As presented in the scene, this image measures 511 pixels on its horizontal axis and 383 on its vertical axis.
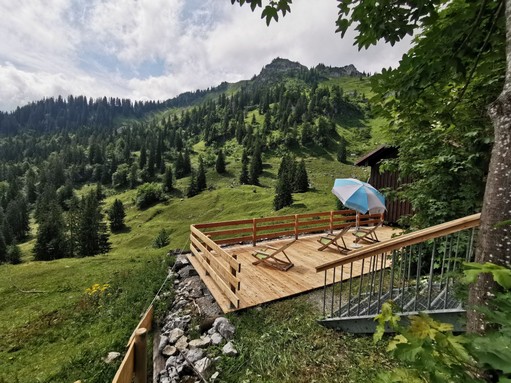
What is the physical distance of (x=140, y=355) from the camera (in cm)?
325

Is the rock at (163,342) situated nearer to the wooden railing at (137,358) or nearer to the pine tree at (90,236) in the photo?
the wooden railing at (137,358)

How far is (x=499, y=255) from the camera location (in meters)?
1.59

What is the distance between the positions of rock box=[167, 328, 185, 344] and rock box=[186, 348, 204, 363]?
2.40 ft

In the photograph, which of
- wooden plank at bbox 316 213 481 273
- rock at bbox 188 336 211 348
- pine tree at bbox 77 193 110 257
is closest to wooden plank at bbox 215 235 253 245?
rock at bbox 188 336 211 348

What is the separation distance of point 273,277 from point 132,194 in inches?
3809

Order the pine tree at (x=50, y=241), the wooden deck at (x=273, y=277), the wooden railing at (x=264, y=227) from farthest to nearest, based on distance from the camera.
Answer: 1. the pine tree at (x=50, y=241)
2. the wooden railing at (x=264, y=227)
3. the wooden deck at (x=273, y=277)

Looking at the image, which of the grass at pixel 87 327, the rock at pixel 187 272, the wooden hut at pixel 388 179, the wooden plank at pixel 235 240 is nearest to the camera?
the grass at pixel 87 327

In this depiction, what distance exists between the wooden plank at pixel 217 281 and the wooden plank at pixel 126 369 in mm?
3337

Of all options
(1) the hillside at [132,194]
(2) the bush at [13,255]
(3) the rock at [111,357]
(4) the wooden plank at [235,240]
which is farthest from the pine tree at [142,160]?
(3) the rock at [111,357]

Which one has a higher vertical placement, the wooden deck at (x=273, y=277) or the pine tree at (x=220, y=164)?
the wooden deck at (x=273, y=277)

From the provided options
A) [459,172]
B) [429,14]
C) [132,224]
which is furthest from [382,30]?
[132,224]

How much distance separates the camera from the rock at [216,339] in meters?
5.56

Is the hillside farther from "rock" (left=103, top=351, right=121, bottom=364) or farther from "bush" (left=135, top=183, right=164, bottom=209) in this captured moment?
"bush" (left=135, top=183, right=164, bottom=209)

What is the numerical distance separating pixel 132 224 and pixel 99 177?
59247mm
